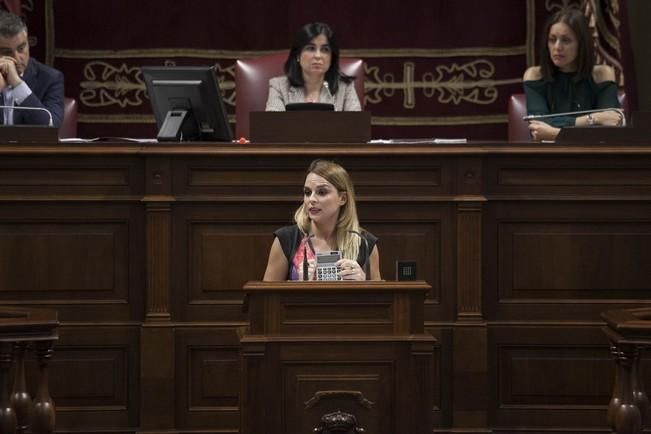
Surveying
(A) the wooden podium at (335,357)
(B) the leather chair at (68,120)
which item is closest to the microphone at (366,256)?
(A) the wooden podium at (335,357)

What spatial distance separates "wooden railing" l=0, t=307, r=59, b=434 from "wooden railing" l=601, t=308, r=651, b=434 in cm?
199

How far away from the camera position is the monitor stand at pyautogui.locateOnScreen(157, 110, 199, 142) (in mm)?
6027

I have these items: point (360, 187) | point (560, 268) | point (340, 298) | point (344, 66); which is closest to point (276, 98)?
point (344, 66)

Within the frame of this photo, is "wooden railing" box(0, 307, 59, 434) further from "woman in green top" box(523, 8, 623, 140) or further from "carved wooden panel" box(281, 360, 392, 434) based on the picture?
"woman in green top" box(523, 8, 623, 140)

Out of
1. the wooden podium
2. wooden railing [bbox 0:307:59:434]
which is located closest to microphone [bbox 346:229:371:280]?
the wooden podium

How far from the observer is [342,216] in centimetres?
535

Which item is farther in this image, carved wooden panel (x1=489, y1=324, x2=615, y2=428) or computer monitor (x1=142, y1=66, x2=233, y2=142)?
computer monitor (x1=142, y1=66, x2=233, y2=142)

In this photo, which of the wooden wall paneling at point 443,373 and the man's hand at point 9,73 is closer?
the wooden wall paneling at point 443,373

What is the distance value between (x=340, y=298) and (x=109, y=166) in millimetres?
1612

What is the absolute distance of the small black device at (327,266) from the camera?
199 inches

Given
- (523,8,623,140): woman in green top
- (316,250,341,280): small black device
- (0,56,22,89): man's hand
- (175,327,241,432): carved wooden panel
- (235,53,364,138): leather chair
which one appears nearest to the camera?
(316,250,341,280): small black device

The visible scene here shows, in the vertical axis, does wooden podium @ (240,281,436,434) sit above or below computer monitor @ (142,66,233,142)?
below

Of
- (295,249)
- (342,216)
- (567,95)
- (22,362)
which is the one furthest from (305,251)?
(567,95)

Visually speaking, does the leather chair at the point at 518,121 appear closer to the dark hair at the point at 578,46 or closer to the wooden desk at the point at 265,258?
the dark hair at the point at 578,46
